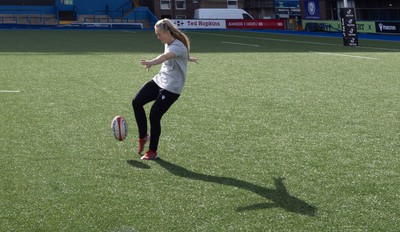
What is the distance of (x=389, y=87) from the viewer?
41.1 ft

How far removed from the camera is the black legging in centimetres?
686

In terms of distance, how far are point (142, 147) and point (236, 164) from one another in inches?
48.6

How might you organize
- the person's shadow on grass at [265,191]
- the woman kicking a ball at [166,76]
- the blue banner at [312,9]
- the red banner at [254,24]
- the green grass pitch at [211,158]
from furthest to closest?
the blue banner at [312,9]
the red banner at [254,24]
the woman kicking a ball at [166,76]
the person's shadow on grass at [265,191]
the green grass pitch at [211,158]

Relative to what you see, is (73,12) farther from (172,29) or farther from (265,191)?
(265,191)

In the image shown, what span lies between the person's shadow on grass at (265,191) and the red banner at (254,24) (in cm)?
4019

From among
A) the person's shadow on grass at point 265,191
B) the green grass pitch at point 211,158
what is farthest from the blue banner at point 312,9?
the person's shadow on grass at point 265,191

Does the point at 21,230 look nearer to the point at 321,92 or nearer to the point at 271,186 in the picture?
the point at 271,186

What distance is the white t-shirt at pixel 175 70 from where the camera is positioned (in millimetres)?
6711

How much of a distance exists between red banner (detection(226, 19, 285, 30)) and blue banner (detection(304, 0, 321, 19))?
99.8 inches

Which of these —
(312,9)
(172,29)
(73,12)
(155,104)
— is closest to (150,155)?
(155,104)

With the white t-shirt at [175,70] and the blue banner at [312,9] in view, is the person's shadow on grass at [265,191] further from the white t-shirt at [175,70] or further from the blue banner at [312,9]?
the blue banner at [312,9]

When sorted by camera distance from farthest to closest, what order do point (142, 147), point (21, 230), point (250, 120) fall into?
point (250, 120) < point (142, 147) < point (21, 230)

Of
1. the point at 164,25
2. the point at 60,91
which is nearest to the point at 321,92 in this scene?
the point at 60,91

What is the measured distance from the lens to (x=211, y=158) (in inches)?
274
